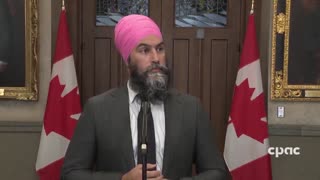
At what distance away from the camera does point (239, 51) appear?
3.98 metres

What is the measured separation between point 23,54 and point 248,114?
1679mm

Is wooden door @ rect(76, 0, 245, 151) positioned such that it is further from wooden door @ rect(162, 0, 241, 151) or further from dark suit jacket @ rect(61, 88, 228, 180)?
dark suit jacket @ rect(61, 88, 228, 180)

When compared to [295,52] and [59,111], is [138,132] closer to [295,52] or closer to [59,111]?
[59,111]

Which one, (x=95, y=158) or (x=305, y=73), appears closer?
(x=95, y=158)

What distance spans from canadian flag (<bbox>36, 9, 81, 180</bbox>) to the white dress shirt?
2040 millimetres

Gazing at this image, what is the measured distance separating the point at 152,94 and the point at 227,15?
267 cm

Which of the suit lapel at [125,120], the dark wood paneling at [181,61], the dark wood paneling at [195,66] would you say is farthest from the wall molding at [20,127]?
the suit lapel at [125,120]

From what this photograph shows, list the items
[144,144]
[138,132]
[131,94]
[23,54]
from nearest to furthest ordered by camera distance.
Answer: [144,144] → [138,132] → [131,94] → [23,54]

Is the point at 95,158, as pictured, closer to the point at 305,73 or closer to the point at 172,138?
the point at 172,138

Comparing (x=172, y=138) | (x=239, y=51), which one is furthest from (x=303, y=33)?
(x=172, y=138)

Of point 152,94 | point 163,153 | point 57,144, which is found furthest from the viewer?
point 57,144

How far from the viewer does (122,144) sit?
1552mm

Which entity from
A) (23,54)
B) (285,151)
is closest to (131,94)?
(23,54)

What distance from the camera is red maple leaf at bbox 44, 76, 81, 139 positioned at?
11.7 ft
